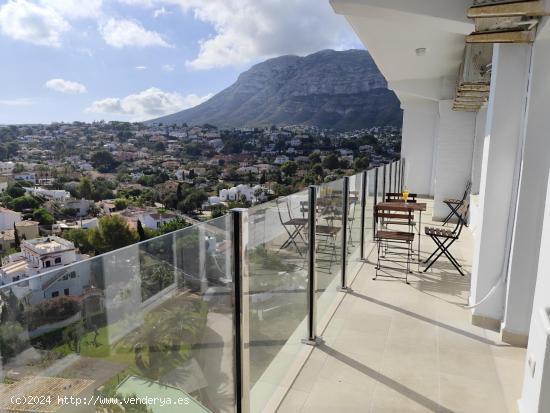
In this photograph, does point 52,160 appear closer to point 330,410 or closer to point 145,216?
point 145,216

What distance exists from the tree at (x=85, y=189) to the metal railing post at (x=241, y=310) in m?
29.9

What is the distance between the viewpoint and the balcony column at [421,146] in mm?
12852

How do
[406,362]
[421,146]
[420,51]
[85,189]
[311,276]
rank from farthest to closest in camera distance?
1. [85,189]
2. [421,146]
3. [420,51]
4. [311,276]
5. [406,362]

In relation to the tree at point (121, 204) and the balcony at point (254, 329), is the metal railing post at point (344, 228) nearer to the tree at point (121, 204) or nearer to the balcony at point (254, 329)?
the balcony at point (254, 329)

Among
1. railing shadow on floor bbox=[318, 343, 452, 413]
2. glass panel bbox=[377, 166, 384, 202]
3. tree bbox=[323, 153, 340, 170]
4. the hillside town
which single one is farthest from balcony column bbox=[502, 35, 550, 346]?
tree bbox=[323, 153, 340, 170]

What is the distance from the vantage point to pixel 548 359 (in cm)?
184

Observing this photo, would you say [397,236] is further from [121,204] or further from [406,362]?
[121,204]

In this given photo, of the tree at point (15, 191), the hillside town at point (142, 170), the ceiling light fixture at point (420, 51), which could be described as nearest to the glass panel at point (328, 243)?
the ceiling light fixture at point (420, 51)

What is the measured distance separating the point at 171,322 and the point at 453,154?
8720 millimetres

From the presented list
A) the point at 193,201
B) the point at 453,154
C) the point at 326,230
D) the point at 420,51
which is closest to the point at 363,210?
the point at 326,230

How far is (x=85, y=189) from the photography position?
96.0 ft

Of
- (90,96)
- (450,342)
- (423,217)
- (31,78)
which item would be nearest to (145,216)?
(423,217)

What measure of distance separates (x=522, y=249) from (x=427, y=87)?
800cm

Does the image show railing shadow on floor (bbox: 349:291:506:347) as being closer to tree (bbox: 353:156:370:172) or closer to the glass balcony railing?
the glass balcony railing
